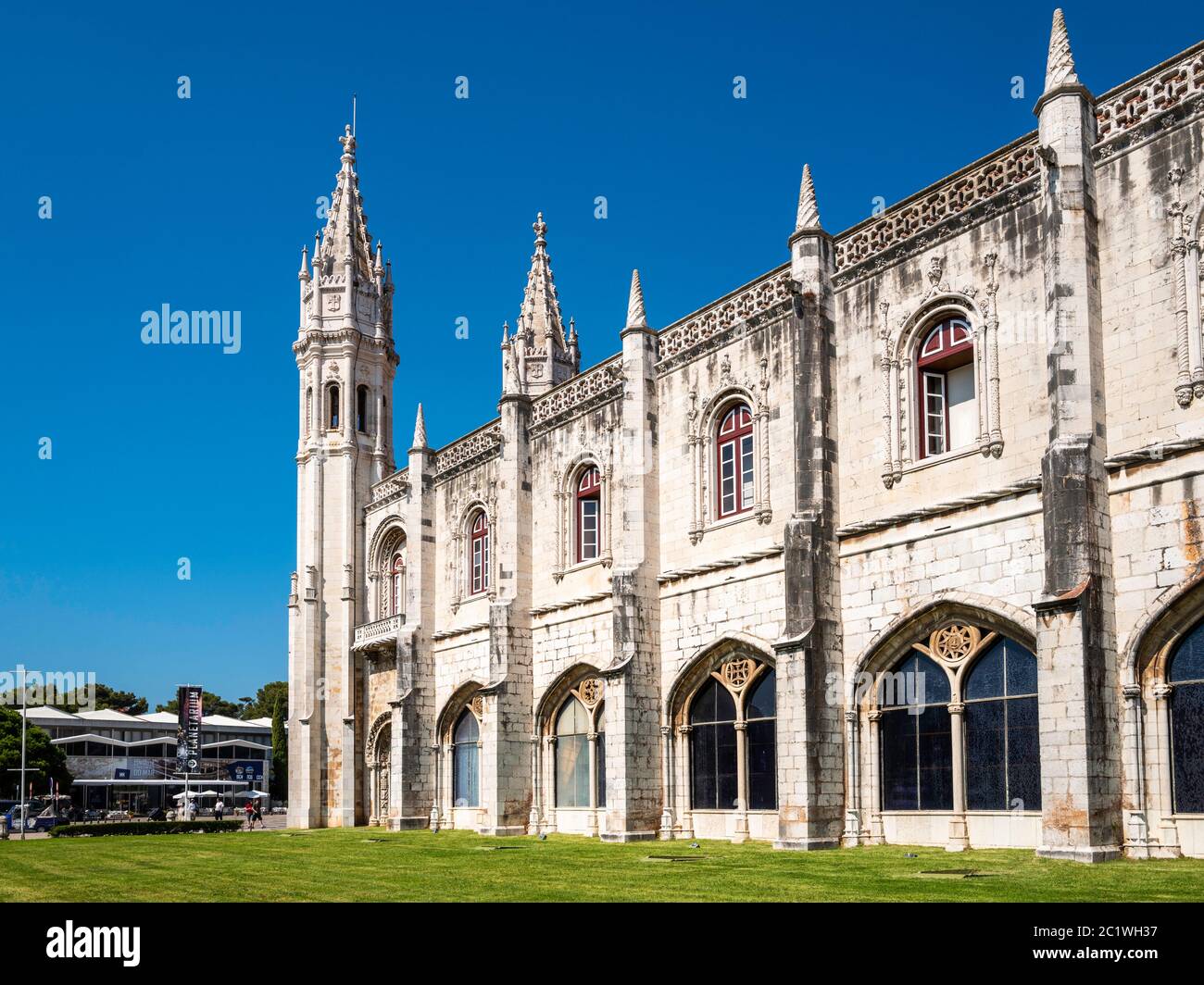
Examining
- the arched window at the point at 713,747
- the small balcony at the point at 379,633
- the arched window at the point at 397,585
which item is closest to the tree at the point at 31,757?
the small balcony at the point at 379,633

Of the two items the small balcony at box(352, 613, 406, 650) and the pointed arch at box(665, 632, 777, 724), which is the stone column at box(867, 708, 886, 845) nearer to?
the pointed arch at box(665, 632, 777, 724)

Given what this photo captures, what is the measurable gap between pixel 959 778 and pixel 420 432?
855 inches

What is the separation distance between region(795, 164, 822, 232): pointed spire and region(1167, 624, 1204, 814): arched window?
33.4 feet

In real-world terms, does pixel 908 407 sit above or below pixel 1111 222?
below

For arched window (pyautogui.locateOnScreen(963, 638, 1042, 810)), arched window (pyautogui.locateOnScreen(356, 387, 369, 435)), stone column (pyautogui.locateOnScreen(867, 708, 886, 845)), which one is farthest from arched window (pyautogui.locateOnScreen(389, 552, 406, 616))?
arched window (pyautogui.locateOnScreen(963, 638, 1042, 810))

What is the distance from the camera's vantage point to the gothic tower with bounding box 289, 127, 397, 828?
40.8 meters

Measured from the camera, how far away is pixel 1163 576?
16.4 m

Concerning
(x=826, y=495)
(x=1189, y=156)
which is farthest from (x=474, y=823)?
(x=1189, y=156)

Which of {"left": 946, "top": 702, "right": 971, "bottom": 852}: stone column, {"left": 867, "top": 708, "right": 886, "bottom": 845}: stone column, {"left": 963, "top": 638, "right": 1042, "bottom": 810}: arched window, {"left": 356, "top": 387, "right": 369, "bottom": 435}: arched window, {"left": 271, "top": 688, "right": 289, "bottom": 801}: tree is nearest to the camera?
{"left": 963, "top": 638, "right": 1042, "bottom": 810}: arched window

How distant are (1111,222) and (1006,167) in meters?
2.27

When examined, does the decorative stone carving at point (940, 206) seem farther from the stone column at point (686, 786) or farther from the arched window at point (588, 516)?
the stone column at point (686, 786)

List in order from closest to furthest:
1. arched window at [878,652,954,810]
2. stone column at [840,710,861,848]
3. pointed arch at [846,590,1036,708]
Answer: pointed arch at [846,590,1036,708] < arched window at [878,652,954,810] < stone column at [840,710,861,848]

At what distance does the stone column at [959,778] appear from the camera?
19203mm

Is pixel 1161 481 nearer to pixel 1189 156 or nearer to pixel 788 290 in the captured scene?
pixel 1189 156
